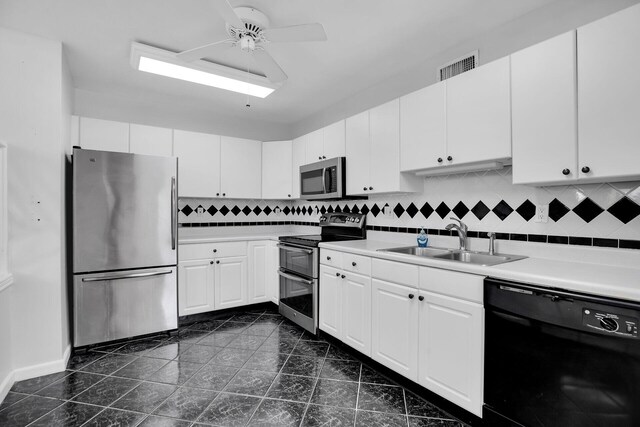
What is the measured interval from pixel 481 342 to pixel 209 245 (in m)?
2.77

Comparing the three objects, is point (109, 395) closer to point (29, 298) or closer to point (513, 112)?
point (29, 298)

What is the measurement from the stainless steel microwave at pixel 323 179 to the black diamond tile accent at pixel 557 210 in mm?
1761

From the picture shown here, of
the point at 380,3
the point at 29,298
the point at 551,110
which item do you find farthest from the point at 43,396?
the point at 551,110

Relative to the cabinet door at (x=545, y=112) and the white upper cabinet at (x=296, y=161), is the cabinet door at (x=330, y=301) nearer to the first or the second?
the white upper cabinet at (x=296, y=161)

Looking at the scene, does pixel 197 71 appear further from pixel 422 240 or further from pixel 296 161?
A: pixel 422 240

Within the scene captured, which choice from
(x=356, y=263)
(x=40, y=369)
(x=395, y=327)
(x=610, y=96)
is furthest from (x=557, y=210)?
(x=40, y=369)

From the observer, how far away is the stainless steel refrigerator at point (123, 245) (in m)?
2.68

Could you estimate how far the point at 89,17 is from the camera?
7.02 feet

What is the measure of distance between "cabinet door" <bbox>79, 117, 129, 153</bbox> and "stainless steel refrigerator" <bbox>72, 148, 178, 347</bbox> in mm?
598

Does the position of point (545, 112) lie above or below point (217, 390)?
above

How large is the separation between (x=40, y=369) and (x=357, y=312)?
2.38 metres

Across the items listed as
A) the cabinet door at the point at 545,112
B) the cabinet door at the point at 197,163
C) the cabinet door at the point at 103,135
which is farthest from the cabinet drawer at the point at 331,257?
the cabinet door at the point at 103,135

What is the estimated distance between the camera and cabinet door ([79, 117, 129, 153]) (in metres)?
3.15

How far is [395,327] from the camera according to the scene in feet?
7.09
